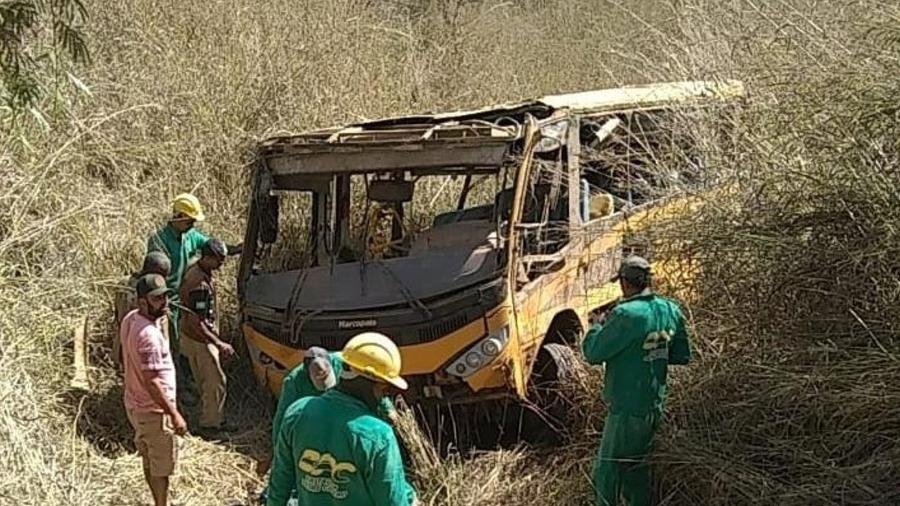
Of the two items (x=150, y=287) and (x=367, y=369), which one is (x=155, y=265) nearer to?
(x=150, y=287)

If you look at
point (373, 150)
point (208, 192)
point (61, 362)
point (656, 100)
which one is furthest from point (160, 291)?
point (208, 192)

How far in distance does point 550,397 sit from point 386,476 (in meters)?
3.30

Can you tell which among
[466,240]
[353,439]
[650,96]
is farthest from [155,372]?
[650,96]

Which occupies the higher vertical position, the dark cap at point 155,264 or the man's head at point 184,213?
the man's head at point 184,213

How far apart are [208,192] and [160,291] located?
5772mm

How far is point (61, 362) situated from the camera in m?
8.31

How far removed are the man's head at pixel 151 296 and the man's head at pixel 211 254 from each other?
153 centimetres

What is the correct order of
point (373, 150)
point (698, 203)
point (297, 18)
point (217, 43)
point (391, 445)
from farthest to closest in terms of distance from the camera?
point (297, 18)
point (217, 43)
point (373, 150)
point (698, 203)
point (391, 445)

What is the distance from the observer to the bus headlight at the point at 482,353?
6.89 metres

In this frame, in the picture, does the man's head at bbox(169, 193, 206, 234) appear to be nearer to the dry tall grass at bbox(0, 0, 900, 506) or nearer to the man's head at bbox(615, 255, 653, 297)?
the dry tall grass at bbox(0, 0, 900, 506)

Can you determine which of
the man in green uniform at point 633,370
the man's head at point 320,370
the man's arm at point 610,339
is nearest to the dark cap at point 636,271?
the man in green uniform at point 633,370

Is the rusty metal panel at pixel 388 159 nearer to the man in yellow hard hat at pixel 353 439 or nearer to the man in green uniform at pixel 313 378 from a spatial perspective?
the man in green uniform at pixel 313 378

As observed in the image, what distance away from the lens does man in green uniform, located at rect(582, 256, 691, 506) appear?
5.95 m

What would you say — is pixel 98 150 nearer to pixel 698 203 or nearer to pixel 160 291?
pixel 160 291
